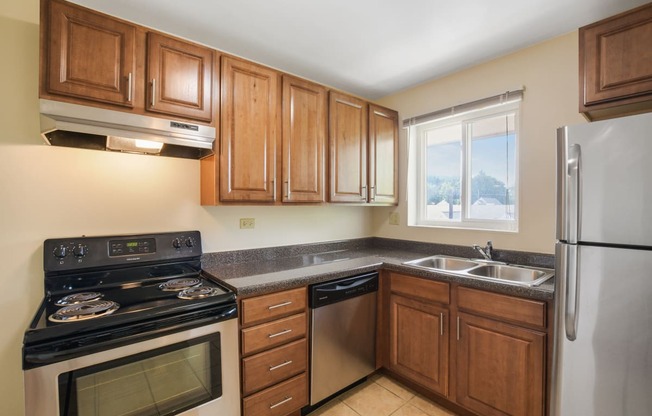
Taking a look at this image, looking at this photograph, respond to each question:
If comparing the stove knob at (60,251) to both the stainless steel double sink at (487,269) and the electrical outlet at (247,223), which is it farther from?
the stainless steel double sink at (487,269)

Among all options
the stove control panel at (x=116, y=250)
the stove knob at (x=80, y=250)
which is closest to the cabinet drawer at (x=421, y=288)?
the stove control panel at (x=116, y=250)

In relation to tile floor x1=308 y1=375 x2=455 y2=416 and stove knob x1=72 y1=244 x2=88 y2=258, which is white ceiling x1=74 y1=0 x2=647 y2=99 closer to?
stove knob x1=72 y1=244 x2=88 y2=258

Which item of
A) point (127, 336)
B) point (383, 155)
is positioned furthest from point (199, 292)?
point (383, 155)

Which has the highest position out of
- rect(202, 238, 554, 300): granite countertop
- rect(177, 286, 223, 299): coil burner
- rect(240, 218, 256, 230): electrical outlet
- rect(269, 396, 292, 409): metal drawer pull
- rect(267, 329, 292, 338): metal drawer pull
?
rect(240, 218, 256, 230): electrical outlet

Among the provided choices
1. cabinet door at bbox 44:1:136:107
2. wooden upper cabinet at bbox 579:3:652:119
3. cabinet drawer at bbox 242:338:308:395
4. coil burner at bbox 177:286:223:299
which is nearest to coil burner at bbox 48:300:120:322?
coil burner at bbox 177:286:223:299

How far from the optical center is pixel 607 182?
3.90ft

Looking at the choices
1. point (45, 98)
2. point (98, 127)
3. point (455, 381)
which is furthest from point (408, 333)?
point (45, 98)

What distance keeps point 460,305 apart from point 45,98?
239 cm

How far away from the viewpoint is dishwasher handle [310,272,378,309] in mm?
A: 1838

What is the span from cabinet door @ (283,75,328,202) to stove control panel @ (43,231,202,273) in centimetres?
72

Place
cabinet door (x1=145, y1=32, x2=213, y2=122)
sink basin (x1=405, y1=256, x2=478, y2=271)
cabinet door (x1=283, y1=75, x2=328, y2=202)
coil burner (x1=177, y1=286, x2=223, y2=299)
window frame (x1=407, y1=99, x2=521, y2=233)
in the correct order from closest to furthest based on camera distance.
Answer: coil burner (x1=177, y1=286, x2=223, y2=299) → cabinet door (x1=145, y1=32, x2=213, y2=122) → cabinet door (x1=283, y1=75, x2=328, y2=202) → window frame (x1=407, y1=99, x2=521, y2=233) → sink basin (x1=405, y1=256, x2=478, y2=271)

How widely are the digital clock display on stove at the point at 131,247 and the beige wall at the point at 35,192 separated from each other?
76 millimetres

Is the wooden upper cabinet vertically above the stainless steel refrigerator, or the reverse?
the wooden upper cabinet

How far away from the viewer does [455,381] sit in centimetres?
184
